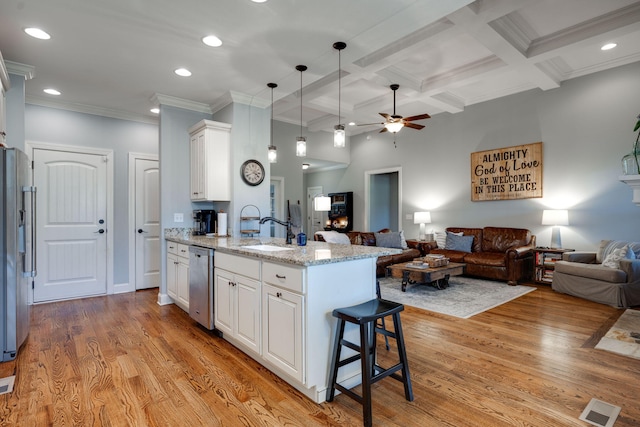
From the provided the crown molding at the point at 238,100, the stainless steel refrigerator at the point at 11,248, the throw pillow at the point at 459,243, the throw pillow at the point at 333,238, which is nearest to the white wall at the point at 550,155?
the throw pillow at the point at 459,243

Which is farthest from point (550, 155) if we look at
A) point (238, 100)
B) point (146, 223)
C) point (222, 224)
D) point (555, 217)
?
point (146, 223)

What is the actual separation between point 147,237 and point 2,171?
2584 millimetres

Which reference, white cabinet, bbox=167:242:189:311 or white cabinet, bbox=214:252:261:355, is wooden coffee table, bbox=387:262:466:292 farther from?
white cabinet, bbox=167:242:189:311

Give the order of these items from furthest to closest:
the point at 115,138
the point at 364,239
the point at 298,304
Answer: the point at 364,239, the point at 115,138, the point at 298,304

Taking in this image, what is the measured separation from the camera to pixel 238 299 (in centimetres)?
268

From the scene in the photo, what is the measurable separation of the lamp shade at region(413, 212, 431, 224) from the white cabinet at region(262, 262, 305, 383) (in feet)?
17.0

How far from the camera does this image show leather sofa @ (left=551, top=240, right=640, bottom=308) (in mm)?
3959

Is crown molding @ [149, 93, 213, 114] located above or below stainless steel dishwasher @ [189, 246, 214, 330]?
above

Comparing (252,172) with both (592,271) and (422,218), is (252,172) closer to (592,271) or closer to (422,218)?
(422,218)

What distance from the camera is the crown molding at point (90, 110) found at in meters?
4.29

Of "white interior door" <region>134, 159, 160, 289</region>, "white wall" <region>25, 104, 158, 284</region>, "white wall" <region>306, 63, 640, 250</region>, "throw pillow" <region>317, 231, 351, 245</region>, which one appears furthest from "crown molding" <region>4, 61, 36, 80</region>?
"white wall" <region>306, 63, 640, 250</region>

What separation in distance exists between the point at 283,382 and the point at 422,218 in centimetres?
530

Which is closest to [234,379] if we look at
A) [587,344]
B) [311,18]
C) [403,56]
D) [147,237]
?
[311,18]

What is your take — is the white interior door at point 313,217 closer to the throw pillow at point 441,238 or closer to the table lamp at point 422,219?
the table lamp at point 422,219
